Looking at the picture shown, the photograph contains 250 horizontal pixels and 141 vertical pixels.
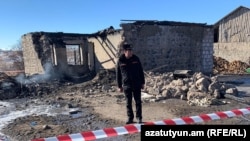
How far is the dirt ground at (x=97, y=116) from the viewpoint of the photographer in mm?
6500

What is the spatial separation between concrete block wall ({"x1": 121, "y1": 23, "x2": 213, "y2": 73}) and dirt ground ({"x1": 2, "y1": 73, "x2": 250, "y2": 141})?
431 centimetres

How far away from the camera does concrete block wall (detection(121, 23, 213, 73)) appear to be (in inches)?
567

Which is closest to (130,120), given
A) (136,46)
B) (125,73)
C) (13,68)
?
(125,73)

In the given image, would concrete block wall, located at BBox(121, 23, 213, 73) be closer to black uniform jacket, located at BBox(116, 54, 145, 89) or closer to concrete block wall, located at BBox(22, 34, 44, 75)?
concrete block wall, located at BBox(22, 34, 44, 75)

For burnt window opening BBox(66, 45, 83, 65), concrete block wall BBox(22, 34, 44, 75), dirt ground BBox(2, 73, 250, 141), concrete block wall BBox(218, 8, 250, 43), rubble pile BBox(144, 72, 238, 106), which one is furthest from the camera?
concrete block wall BBox(218, 8, 250, 43)

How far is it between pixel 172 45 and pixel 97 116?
8.72m

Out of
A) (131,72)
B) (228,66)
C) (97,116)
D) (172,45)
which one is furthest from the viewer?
(228,66)

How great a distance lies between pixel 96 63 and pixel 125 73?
455 inches

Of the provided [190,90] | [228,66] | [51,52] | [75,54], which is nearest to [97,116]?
[190,90]

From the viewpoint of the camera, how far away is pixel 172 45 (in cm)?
1548

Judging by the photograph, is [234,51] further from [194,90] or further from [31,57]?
[31,57]

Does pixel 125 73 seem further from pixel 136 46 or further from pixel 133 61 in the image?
pixel 136 46

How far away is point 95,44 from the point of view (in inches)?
705

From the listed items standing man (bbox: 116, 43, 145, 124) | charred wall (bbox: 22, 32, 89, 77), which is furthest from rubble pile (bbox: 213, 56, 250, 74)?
standing man (bbox: 116, 43, 145, 124)
